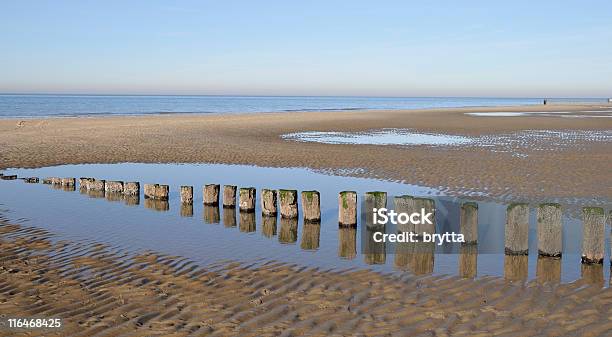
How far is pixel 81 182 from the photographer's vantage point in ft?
50.0

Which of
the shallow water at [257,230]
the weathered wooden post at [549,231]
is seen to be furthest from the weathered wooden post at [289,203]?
the weathered wooden post at [549,231]

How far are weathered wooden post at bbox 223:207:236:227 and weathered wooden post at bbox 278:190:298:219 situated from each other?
1054mm

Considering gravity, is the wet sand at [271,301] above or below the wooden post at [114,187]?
below

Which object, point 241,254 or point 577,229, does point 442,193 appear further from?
point 241,254

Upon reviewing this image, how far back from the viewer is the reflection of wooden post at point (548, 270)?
814 centimetres

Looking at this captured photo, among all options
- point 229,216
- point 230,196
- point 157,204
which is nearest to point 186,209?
point 157,204

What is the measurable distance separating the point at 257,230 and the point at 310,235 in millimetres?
1079

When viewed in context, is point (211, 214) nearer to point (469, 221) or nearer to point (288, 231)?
Result: point (288, 231)

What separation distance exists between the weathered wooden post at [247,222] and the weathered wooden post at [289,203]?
2.23 feet

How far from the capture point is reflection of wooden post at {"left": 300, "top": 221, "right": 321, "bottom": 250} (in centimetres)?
1001

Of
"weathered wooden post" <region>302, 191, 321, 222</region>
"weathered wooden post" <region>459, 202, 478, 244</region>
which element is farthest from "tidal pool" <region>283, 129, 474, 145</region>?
"weathered wooden post" <region>459, 202, 478, 244</region>

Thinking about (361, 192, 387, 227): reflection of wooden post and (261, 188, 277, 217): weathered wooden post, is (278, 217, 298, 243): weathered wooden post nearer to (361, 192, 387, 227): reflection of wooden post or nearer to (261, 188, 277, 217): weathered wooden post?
(261, 188, 277, 217): weathered wooden post

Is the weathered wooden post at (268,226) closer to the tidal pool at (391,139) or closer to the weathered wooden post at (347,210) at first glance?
the weathered wooden post at (347,210)

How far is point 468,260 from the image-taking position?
908cm
